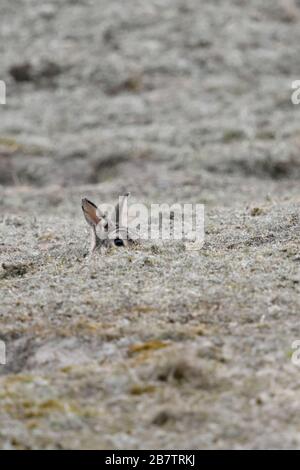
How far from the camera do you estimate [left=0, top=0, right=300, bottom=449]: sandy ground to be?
526cm

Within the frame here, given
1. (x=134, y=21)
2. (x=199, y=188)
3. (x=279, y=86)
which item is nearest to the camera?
(x=199, y=188)

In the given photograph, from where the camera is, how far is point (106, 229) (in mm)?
8719


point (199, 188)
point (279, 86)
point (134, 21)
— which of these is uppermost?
point (134, 21)

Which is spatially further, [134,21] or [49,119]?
[134,21]

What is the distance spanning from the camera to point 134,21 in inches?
957

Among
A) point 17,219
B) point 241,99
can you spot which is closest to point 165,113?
point 241,99

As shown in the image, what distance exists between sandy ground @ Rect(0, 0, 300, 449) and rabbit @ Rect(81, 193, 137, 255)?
229 mm

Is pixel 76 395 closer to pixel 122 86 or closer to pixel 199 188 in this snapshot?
pixel 199 188

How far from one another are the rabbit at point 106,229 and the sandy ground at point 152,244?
0.23 m

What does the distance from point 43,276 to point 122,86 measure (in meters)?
14.1

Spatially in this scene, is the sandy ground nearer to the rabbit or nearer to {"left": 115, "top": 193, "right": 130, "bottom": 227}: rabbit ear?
the rabbit

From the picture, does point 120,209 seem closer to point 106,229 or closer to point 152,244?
point 106,229

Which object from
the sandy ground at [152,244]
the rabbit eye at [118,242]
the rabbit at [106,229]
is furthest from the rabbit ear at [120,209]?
the sandy ground at [152,244]

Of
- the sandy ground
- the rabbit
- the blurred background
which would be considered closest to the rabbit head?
the rabbit
